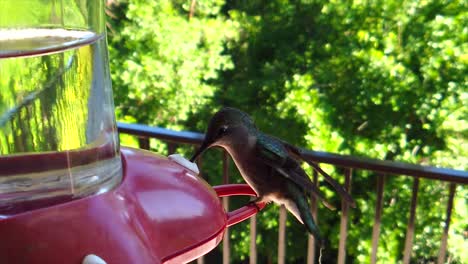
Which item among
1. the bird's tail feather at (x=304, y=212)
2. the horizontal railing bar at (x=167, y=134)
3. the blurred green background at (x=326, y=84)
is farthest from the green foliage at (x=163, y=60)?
the bird's tail feather at (x=304, y=212)

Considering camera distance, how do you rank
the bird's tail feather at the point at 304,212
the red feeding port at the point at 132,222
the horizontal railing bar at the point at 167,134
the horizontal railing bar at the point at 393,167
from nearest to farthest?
the red feeding port at the point at 132,222
the bird's tail feather at the point at 304,212
the horizontal railing bar at the point at 393,167
the horizontal railing bar at the point at 167,134

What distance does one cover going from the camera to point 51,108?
559mm

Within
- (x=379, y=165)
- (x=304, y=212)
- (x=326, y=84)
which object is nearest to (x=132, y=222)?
(x=304, y=212)

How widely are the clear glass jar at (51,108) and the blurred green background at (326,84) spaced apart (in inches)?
124

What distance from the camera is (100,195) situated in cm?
51

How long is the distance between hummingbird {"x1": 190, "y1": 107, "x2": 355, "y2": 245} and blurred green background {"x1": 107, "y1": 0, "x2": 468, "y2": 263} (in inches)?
112

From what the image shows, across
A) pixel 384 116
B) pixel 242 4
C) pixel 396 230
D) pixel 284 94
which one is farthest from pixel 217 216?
pixel 242 4

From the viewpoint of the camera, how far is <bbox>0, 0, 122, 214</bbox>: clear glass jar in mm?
521

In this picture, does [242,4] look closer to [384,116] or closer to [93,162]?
[384,116]

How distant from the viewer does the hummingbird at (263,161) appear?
834 mm

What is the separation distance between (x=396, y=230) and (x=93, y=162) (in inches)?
145

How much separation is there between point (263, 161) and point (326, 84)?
3.82 meters

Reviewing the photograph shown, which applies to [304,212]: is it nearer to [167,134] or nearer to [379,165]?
[379,165]

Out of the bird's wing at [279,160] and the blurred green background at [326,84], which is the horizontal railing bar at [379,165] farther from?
the blurred green background at [326,84]
